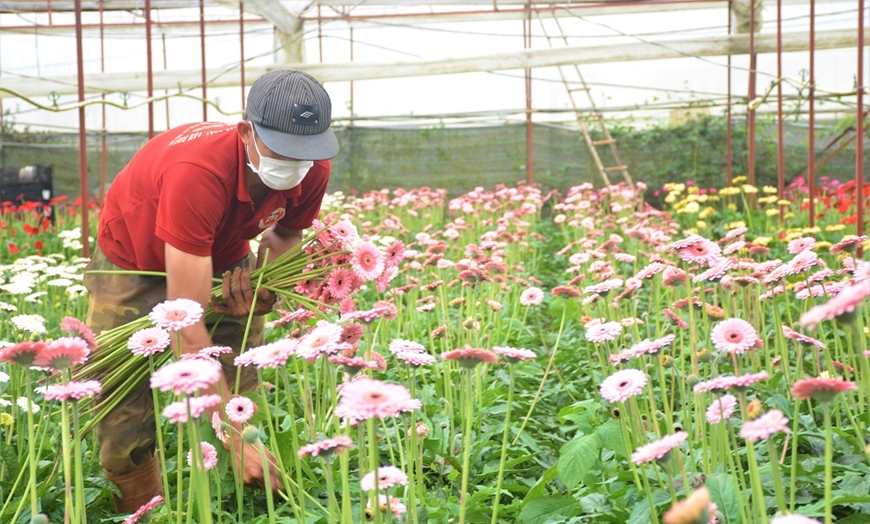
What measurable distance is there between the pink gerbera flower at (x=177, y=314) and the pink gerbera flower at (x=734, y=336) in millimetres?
823

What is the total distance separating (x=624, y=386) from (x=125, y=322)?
1576 mm

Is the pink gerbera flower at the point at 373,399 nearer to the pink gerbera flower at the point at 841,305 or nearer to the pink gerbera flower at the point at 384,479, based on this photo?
the pink gerbera flower at the point at 384,479

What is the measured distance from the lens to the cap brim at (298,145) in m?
2.11

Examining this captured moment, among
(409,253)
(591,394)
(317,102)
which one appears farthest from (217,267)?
(591,394)

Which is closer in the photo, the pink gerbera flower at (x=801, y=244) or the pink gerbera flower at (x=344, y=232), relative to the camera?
the pink gerbera flower at (x=344, y=232)

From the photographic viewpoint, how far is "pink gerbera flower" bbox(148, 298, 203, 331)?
1446mm

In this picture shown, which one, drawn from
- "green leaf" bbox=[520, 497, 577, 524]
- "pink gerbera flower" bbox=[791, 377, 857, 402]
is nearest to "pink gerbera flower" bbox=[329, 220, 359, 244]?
"green leaf" bbox=[520, 497, 577, 524]

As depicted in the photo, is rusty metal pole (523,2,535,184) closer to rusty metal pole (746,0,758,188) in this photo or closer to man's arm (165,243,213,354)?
rusty metal pole (746,0,758,188)

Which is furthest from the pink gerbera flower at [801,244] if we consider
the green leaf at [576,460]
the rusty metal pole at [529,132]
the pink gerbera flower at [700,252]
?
the rusty metal pole at [529,132]

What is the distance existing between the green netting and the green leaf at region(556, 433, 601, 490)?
9.81m

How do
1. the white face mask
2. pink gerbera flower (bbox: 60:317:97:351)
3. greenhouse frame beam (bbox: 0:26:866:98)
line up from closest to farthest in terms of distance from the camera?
pink gerbera flower (bbox: 60:317:97:351), the white face mask, greenhouse frame beam (bbox: 0:26:866:98)

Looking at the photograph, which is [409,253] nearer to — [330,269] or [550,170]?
[330,269]

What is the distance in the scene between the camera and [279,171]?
2250 mm

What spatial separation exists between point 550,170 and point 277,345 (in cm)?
1067
